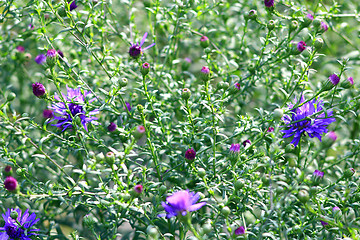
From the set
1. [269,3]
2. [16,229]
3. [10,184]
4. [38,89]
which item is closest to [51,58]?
[38,89]

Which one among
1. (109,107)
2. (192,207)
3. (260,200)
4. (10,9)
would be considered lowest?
(260,200)

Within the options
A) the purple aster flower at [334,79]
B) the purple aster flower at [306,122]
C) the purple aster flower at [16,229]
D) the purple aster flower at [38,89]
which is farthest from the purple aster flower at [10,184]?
the purple aster flower at [334,79]

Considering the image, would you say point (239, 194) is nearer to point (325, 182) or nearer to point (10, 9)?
point (325, 182)

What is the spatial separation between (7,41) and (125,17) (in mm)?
503

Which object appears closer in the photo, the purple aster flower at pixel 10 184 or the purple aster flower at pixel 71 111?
the purple aster flower at pixel 10 184

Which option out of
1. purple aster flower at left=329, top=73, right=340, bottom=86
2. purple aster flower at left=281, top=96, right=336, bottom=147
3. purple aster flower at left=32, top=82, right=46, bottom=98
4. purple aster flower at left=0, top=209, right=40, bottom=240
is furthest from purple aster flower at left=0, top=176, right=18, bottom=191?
purple aster flower at left=329, top=73, right=340, bottom=86

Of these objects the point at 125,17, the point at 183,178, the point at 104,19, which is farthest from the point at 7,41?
the point at 183,178

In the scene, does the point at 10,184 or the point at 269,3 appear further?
the point at 269,3

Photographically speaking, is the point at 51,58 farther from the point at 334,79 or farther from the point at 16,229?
the point at 334,79

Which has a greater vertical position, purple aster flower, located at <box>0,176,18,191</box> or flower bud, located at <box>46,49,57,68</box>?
flower bud, located at <box>46,49,57,68</box>

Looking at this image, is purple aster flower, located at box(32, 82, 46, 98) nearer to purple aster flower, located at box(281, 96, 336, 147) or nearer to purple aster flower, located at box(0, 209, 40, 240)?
purple aster flower, located at box(0, 209, 40, 240)

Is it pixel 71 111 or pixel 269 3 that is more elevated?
pixel 269 3

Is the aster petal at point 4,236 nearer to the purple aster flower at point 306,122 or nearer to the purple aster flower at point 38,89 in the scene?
the purple aster flower at point 38,89

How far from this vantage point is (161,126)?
3.37 ft
